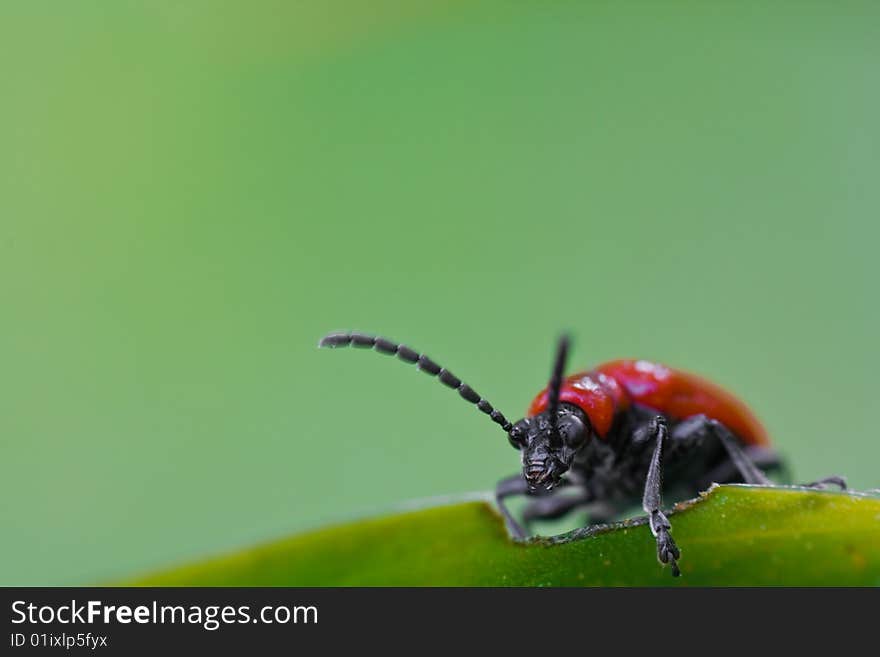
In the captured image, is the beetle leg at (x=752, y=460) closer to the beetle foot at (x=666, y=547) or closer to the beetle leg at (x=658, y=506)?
the beetle leg at (x=658, y=506)

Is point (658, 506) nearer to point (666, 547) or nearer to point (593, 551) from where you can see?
point (666, 547)

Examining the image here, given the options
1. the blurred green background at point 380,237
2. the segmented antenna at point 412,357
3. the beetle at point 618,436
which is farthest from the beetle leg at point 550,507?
the segmented antenna at point 412,357

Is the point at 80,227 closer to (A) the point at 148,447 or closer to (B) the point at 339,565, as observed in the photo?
(A) the point at 148,447

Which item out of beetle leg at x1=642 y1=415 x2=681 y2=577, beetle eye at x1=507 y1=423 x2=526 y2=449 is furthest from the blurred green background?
beetle leg at x1=642 y1=415 x2=681 y2=577

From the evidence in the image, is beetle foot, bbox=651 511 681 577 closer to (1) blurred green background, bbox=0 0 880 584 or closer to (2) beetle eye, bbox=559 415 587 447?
(2) beetle eye, bbox=559 415 587 447

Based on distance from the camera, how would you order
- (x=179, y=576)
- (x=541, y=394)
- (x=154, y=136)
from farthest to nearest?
1. (x=154, y=136)
2. (x=541, y=394)
3. (x=179, y=576)
